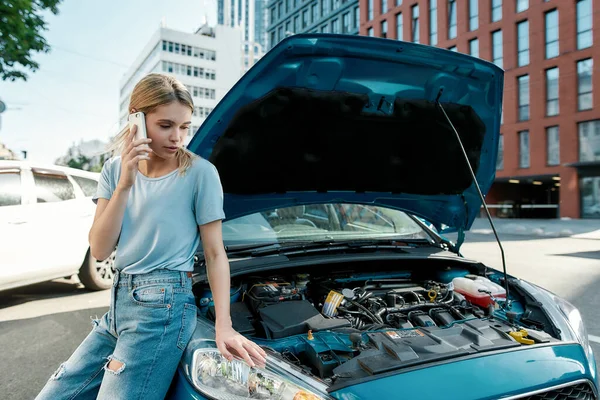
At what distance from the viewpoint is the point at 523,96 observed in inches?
975

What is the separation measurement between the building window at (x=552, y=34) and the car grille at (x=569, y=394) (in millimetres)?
26419

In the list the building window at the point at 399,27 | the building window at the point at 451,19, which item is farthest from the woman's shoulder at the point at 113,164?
the building window at the point at 399,27

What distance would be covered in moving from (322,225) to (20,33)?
9.16 metres

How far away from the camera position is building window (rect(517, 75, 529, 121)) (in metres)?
24.6

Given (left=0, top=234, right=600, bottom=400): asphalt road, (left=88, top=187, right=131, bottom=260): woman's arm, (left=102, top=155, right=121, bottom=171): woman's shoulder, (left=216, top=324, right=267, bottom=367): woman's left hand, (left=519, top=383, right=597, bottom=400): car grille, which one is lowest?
(left=0, top=234, right=600, bottom=400): asphalt road

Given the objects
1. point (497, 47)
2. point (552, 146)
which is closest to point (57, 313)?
point (552, 146)

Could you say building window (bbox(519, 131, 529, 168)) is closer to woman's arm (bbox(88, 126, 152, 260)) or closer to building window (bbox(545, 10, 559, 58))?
building window (bbox(545, 10, 559, 58))

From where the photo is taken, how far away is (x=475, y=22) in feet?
87.2

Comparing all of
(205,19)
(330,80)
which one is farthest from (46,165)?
(205,19)

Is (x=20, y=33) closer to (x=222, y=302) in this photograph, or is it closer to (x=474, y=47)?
(x=222, y=302)

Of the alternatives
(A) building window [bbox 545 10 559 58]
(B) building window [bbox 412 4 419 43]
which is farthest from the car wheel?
(B) building window [bbox 412 4 419 43]

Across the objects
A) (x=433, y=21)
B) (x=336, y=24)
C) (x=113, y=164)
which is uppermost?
(x=336, y=24)

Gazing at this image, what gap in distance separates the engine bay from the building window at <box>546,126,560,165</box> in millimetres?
24421

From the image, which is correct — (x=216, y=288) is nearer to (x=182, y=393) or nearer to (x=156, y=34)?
(x=182, y=393)
